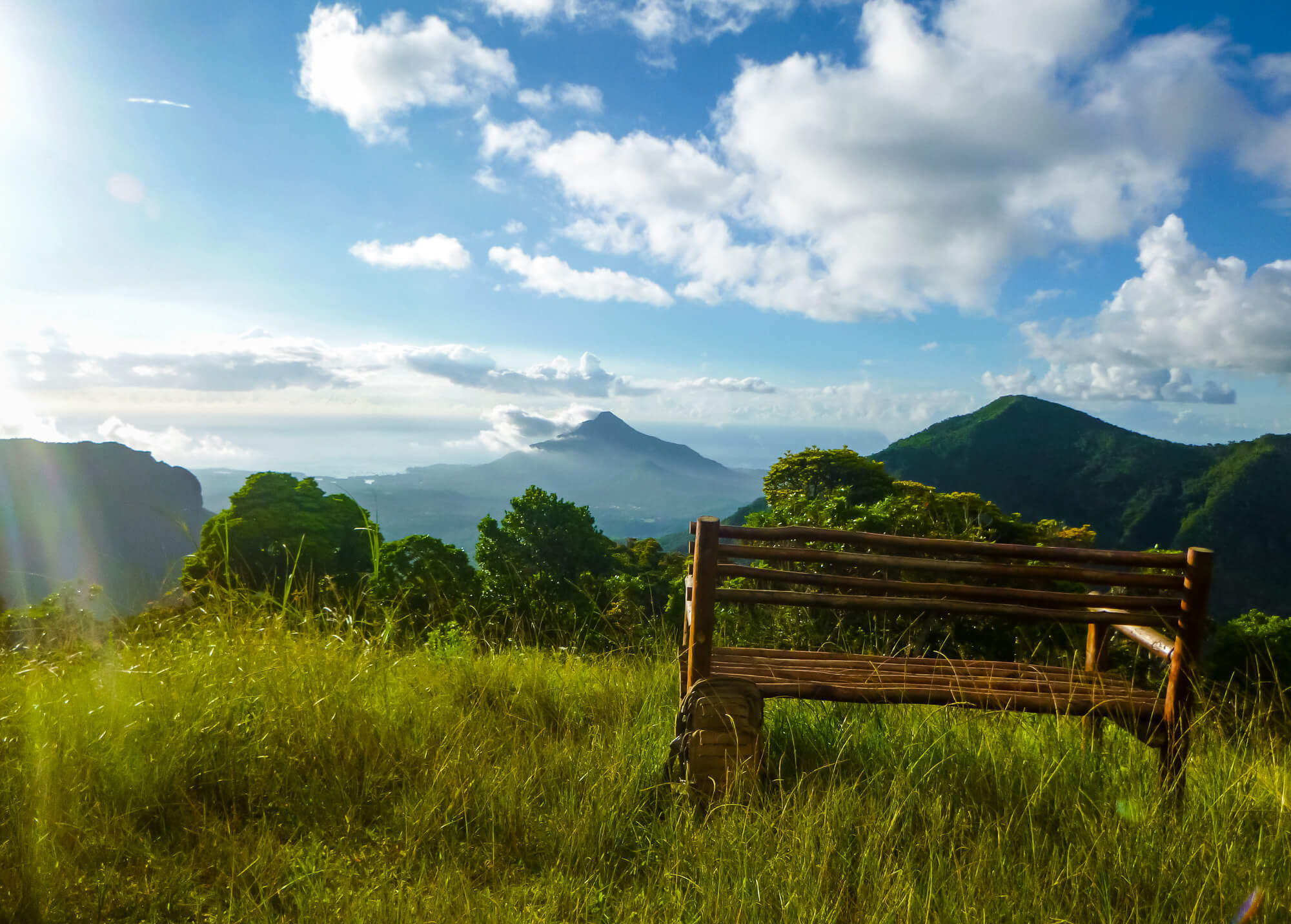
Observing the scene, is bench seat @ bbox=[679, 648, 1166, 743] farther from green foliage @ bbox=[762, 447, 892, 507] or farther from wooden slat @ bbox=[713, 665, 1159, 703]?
green foliage @ bbox=[762, 447, 892, 507]

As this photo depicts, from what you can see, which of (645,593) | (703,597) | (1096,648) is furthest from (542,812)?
(645,593)

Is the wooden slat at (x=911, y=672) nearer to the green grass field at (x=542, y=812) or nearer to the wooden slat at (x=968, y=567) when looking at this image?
the green grass field at (x=542, y=812)

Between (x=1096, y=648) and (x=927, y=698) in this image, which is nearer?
(x=927, y=698)

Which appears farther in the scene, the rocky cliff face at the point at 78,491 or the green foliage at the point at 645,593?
the rocky cliff face at the point at 78,491

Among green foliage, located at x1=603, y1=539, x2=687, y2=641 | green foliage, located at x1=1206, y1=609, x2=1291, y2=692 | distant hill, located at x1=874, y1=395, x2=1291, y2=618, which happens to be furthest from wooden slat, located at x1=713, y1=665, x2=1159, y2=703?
distant hill, located at x1=874, y1=395, x2=1291, y2=618

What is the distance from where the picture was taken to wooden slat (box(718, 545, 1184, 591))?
2695 millimetres

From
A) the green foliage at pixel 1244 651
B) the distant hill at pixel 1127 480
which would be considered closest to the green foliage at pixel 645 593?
the green foliage at pixel 1244 651

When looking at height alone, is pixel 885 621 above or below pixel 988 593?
below

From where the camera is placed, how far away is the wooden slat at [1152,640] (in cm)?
292

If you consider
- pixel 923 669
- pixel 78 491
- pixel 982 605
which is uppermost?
pixel 982 605

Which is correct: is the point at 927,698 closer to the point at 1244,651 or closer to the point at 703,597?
the point at 703,597

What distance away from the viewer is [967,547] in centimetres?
279

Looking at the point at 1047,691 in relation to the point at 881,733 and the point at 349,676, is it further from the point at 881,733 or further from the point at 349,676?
the point at 349,676

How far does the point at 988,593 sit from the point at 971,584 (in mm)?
94
